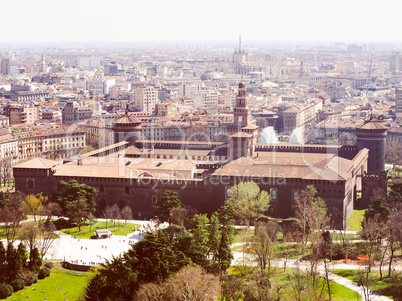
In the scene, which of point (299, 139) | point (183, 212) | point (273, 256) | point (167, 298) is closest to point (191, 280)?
point (167, 298)

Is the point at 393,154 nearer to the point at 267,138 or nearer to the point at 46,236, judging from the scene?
the point at 267,138

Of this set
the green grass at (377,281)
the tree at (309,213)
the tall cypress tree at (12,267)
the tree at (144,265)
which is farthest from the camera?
the tree at (309,213)

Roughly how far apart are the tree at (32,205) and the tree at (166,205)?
12.2 m

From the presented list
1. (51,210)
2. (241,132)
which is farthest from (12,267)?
(241,132)

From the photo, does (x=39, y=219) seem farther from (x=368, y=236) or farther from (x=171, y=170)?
(x=368, y=236)

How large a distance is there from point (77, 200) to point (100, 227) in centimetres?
361

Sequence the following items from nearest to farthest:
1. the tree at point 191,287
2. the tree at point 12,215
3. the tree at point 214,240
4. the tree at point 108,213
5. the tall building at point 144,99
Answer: the tree at point 191,287 → the tree at point 214,240 → the tree at point 12,215 → the tree at point 108,213 → the tall building at point 144,99

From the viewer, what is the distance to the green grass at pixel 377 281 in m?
54.7

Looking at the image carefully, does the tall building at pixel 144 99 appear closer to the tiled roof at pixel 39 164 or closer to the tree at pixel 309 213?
the tiled roof at pixel 39 164

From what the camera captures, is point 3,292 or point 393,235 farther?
point 393,235

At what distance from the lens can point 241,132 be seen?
8675 centimetres

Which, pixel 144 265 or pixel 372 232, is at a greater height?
pixel 144 265

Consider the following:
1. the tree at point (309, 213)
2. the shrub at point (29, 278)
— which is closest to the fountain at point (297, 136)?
the tree at point (309, 213)

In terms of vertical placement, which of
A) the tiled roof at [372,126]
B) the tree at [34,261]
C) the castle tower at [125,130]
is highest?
the tiled roof at [372,126]
